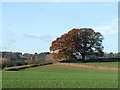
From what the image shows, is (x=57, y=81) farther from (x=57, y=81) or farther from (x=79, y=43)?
(x=79, y=43)

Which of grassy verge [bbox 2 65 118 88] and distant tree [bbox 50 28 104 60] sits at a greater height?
distant tree [bbox 50 28 104 60]

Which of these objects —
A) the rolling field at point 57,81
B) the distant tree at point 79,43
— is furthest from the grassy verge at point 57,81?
the distant tree at point 79,43

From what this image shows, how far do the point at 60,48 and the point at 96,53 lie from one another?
13.3 m

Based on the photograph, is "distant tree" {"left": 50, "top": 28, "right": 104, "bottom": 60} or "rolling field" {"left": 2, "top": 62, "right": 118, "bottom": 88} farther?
"distant tree" {"left": 50, "top": 28, "right": 104, "bottom": 60}

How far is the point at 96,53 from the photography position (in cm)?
7975

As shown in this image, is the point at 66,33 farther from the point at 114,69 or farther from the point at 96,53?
the point at 114,69

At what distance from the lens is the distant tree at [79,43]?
249ft

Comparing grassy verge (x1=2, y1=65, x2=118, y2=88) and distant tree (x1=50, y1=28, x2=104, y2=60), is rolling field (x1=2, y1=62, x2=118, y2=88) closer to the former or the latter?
grassy verge (x1=2, y1=65, x2=118, y2=88)

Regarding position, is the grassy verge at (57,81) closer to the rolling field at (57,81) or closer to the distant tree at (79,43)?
the rolling field at (57,81)

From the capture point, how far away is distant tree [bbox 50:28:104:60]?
7600cm

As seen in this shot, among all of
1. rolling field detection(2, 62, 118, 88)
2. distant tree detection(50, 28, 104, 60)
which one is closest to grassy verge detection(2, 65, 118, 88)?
rolling field detection(2, 62, 118, 88)

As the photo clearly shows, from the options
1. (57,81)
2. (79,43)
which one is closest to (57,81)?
(57,81)

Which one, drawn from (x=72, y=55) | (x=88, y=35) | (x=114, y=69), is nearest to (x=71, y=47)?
(x=72, y=55)

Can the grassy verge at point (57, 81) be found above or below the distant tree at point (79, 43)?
below
